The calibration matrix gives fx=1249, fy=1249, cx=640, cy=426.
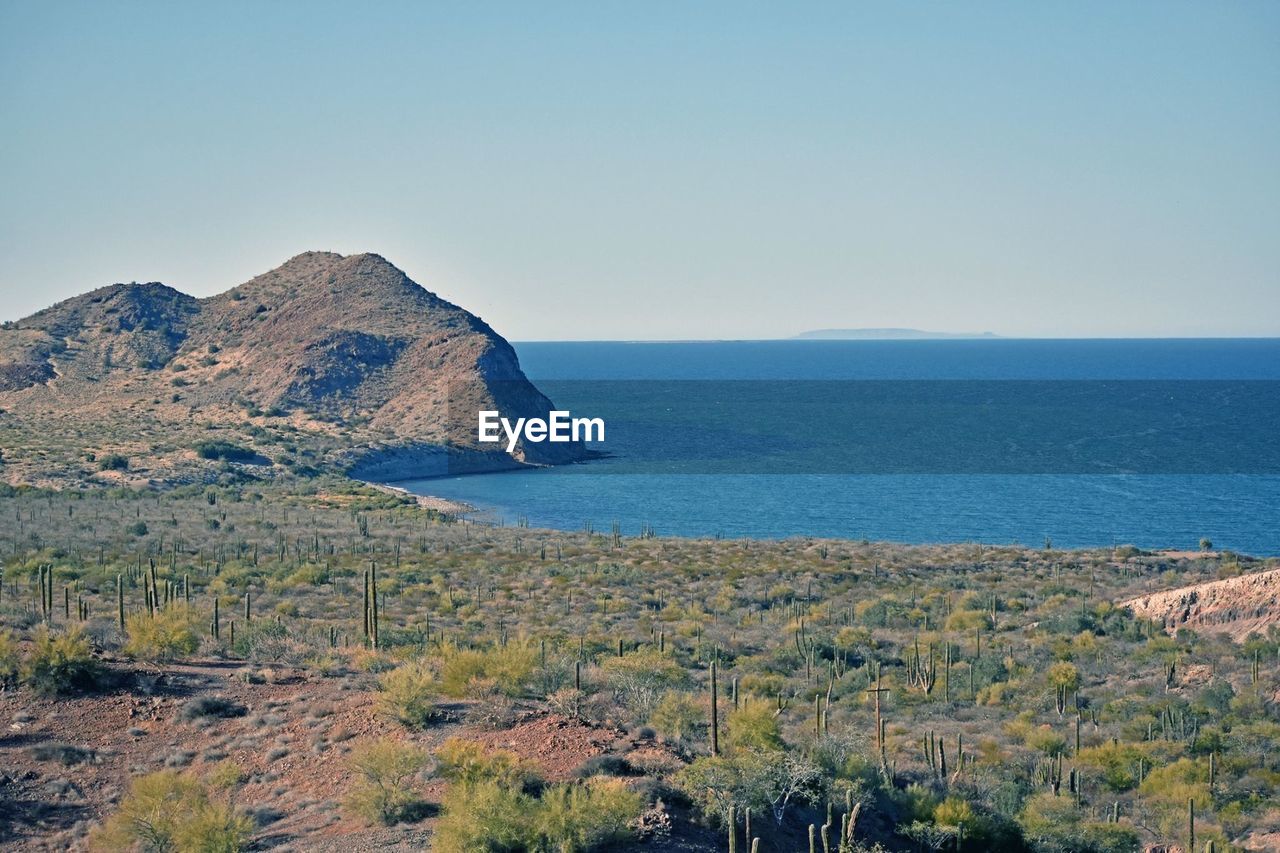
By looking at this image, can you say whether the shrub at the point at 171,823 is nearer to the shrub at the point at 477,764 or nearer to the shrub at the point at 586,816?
the shrub at the point at 477,764

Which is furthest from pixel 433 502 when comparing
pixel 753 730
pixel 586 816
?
pixel 586 816

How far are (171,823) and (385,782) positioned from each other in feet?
9.08

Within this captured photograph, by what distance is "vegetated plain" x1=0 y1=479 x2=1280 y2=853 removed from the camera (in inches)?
664

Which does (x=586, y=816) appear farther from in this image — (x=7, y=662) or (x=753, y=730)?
(x=7, y=662)

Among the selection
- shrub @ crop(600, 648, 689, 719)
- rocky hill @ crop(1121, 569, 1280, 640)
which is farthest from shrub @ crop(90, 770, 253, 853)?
rocky hill @ crop(1121, 569, 1280, 640)

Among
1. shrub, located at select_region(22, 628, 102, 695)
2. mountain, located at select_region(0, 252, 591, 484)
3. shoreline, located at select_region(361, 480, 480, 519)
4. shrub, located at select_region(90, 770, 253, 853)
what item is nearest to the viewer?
shrub, located at select_region(90, 770, 253, 853)

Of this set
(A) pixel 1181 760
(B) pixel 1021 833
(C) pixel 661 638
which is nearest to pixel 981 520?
(C) pixel 661 638

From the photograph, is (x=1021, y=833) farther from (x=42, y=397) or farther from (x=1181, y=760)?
(x=42, y=397)

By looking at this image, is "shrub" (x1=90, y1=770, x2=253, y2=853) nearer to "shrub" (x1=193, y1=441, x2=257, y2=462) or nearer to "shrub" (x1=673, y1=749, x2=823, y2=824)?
"shrub" (x1=673, y1=749, x2=823, y2=824)

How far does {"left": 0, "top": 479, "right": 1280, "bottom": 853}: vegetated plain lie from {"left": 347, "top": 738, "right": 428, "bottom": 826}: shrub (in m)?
0.04

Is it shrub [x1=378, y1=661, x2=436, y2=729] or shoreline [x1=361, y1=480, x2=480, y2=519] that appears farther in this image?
shoreline [x1=361, y1=480, x2=480, y2=519]

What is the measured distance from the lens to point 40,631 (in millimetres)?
22953

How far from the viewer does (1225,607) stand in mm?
35156

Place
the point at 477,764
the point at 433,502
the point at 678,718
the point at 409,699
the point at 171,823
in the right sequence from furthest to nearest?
the point at 433,502 < the point at 678,718 < the point at 409,699 < the point at 477,764 < the point at 171,823
